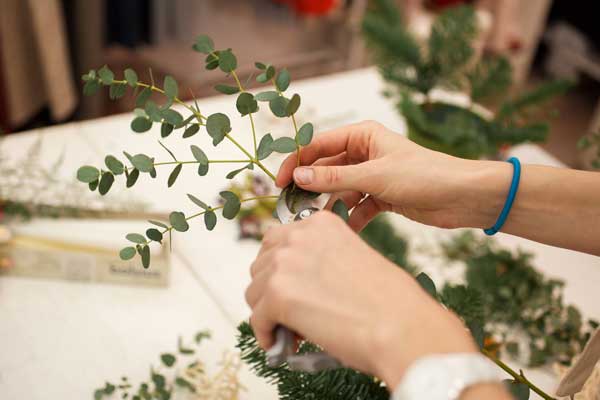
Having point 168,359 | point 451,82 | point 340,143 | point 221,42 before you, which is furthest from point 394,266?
point 221,42

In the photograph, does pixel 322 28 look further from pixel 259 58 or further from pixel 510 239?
pixel 510 239

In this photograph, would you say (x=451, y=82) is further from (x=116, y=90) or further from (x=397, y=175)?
(x=116, y=90)

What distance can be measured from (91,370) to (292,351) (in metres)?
0.46

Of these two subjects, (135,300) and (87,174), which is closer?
(87,174)

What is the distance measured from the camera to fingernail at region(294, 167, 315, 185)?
0.64m

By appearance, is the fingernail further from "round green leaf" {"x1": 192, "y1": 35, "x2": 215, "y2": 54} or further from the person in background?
"round green leaf" {"x1": 192, "y1": 35, "x2": 215, "y2": 54}

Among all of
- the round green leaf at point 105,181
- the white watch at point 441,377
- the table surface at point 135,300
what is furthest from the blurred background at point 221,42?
the white watch at point 441,377

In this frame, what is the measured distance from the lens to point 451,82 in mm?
1342

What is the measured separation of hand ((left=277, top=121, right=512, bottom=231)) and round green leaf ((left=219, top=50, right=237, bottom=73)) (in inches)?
5.4

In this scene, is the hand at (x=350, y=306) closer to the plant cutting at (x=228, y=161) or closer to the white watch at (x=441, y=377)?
the white watch at (x=441, y=377)

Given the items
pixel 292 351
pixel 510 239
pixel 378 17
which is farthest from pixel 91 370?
pixel 378 17

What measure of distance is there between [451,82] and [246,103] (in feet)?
2.90

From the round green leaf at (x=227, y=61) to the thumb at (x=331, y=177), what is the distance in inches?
5.3

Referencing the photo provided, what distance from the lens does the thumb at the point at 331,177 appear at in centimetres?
65
